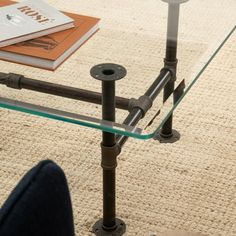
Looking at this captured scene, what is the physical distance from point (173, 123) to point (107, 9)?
0.42 metres

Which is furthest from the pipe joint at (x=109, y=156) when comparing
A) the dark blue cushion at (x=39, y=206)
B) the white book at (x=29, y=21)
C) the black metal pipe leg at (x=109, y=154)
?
the dark blue cushion at (x=39, y=206)

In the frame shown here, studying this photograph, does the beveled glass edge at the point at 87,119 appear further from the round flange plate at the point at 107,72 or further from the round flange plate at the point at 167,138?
the round flange plate at the point at 167,138

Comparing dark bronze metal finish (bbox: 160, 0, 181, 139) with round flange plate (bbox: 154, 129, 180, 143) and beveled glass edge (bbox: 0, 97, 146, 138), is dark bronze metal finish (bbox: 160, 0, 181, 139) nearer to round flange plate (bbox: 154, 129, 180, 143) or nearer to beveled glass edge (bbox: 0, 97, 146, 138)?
beveled glass edge (bbox: 0, 97, 146, 138)

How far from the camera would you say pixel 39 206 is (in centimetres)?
69

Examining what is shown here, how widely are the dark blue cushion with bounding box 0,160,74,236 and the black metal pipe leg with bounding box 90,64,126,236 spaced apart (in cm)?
61

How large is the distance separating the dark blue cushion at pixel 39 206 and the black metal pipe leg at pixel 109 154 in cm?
61

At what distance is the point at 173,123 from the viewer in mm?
1994

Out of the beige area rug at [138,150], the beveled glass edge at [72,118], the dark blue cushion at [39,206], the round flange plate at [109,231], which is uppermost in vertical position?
the dark blue cushion at [39,206]

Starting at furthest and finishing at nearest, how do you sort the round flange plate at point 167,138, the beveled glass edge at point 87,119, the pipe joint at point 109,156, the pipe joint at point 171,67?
the round flange plate at point 167,138, the pipe joint at point 171,67, the pipe joint at point 109,156, the beveled glass edge at point 87,119

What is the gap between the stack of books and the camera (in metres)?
1.52

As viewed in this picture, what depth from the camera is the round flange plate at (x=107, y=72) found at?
1347 mm

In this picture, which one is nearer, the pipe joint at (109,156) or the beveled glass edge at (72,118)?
the beveled glass edge at (72,118)

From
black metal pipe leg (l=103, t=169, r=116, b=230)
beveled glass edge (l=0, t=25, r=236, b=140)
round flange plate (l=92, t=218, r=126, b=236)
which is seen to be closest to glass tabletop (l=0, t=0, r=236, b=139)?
beveled glass edge (l=0, t=25, r=236, b=140)

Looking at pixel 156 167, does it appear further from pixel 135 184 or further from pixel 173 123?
pixel 173 123
